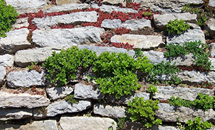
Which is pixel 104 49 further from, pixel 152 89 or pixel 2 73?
→ pixel 2 73

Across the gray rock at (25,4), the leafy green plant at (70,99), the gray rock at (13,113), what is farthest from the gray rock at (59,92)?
the gray rock at (25,4)

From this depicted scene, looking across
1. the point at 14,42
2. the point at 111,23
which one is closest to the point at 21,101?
the point at 14,42

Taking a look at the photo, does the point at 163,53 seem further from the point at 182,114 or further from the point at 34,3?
the point at 34,3

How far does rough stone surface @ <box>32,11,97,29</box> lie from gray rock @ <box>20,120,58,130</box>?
351 cm

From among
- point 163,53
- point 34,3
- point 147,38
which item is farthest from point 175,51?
point 34,3

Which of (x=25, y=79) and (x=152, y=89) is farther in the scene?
(x=25, y=79)

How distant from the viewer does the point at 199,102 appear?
6.15m

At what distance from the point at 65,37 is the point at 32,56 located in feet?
4.27

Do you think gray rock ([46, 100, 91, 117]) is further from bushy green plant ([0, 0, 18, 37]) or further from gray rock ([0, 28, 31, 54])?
bushy green plant ([0, 0, 18, 37])

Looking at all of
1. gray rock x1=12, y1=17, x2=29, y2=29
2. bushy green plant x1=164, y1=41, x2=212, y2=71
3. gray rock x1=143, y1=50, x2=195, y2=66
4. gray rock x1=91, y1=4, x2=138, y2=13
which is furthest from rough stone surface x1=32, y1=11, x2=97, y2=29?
bushy green plant x1=164, y1=41, x2=212, y2=71

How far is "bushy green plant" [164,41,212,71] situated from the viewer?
21.9 feet

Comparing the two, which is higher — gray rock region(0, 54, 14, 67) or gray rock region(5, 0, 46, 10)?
gray rock region(5, 0, 46, 10)

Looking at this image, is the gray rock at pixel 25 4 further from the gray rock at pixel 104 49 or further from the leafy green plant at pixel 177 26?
the leafy green plant at pixel 177 26

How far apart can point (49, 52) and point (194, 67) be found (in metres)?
4.69
